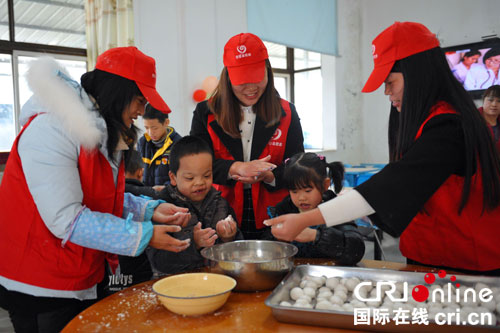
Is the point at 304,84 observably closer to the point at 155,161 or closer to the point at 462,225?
the point at 155,161

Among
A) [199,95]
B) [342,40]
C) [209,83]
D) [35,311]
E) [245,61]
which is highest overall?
[342,40]

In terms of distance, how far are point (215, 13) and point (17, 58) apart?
212cm

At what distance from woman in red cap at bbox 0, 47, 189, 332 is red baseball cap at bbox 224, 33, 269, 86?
22.3 inches

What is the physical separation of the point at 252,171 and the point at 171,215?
0.38 m

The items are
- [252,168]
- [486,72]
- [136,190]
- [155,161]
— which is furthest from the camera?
[486,72]

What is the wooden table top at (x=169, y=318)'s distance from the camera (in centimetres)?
100

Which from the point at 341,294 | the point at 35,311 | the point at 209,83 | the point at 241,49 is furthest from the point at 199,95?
the point at 341,294

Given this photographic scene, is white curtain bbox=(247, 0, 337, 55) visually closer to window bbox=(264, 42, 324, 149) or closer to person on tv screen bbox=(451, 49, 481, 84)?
window bbox=(264, 42, 324, 149)

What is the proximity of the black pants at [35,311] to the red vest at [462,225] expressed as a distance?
3.67 ft

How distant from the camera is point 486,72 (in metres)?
5.50

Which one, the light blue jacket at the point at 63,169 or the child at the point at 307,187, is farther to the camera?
the child at the point at 307,187

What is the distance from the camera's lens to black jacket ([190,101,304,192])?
6.02 feet

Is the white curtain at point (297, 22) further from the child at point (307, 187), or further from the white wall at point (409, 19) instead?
the child at point (307, 187)

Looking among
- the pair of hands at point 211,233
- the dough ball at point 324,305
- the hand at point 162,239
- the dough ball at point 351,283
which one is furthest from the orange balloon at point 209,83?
the dough ball at point 324,305
